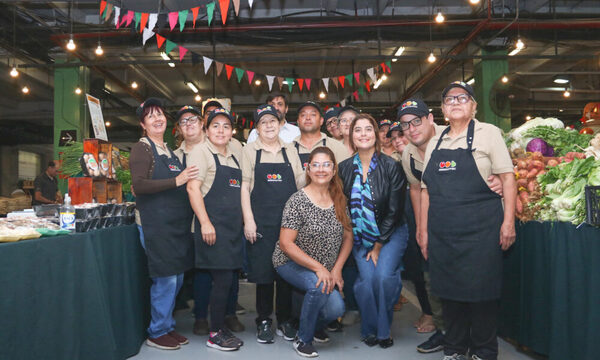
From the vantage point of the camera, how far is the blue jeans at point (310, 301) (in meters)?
3.02

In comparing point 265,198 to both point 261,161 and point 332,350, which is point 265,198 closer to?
point 261,161

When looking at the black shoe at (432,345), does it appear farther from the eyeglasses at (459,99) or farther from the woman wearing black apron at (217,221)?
the eyeglasses at (459,99)

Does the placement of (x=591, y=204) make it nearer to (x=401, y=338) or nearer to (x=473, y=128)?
(x=473, y=128)

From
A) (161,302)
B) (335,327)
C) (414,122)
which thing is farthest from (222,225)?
(414,122)

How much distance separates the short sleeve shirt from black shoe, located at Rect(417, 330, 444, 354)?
2.70ft

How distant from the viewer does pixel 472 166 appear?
2.63 m

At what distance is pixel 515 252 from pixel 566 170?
0.68 meters

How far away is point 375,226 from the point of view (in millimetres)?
3223

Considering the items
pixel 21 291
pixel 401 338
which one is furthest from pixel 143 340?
pixel 401 338

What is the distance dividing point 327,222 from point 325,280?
0.39 meters

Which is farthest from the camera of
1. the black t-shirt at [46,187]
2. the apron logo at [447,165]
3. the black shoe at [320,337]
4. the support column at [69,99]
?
the support column at [69,99]

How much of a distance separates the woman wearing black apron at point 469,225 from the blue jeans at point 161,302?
179cm

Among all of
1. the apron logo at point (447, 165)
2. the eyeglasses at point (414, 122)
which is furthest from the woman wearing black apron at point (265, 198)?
the apron logo at point (447, 165)

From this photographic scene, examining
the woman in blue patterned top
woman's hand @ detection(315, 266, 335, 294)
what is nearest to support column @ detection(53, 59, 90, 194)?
the woman in blue patterned top
